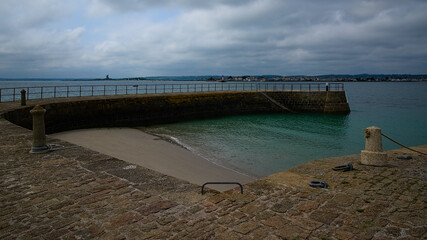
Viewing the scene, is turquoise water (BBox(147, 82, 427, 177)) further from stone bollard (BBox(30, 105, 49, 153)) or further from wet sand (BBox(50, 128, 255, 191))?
stone bollard (BBox(30, 105, 49, 153))

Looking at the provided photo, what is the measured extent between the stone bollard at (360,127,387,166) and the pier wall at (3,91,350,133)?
14310mm

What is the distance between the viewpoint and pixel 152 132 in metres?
19.3

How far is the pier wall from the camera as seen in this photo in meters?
17.9

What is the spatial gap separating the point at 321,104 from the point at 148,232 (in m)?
33.1

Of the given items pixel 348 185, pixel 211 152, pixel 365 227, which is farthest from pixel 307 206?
pixel 211 152

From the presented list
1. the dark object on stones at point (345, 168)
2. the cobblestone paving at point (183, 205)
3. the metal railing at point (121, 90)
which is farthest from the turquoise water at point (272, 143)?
the metal railing at point (121, 90)

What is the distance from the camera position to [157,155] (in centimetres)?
1232

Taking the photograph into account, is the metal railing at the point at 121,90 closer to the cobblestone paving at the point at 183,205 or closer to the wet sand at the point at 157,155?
the wet sand at the point at 157,155

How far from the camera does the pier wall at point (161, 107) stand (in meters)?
17.9

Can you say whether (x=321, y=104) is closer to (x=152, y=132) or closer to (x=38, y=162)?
(x=152, y=132)

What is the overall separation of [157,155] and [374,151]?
8143 mm

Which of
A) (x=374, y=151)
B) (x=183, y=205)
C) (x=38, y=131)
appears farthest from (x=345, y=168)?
(x=38, y=131)

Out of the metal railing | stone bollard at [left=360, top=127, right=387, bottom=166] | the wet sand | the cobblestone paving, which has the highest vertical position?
the metal railing

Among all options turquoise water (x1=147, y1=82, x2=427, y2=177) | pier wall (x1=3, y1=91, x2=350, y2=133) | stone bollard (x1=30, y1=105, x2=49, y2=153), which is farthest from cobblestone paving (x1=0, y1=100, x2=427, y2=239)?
pier wall (x1=3, y1=91, x2=350, y2=133)
